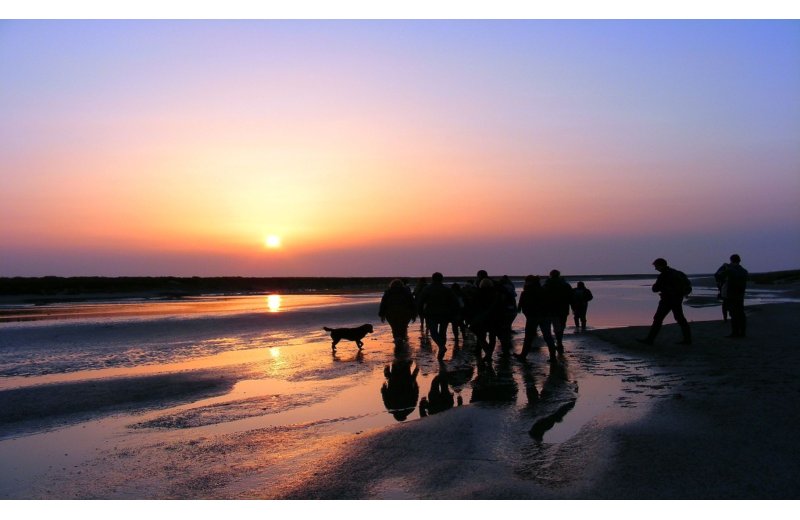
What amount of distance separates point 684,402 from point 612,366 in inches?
151

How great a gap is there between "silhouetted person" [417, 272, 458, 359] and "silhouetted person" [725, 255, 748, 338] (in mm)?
7030

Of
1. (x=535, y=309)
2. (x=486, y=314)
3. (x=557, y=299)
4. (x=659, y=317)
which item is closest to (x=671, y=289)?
(x=659, y=317)

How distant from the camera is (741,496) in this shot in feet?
16.7

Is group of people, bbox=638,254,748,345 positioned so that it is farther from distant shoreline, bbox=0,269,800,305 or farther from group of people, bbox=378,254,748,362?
distant shoreline, bbox=0,269,800,305

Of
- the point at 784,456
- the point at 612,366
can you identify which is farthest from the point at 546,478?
the point at 612,366

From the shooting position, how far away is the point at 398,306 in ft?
58.5

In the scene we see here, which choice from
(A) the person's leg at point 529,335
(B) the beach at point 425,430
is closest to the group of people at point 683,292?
(B) the beach at point 425,430

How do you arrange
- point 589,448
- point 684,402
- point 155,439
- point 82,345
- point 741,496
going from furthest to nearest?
point 82,345
point 684,402
point 155,439
point 589,448
point 741,496

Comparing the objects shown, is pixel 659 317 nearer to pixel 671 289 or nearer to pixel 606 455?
pixel 671 289

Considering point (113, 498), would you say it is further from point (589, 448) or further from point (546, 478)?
point (589, 448)

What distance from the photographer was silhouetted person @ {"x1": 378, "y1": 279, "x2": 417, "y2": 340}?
1772cm

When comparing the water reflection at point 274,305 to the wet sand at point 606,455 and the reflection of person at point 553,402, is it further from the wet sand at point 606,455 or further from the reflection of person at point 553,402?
the wet sand at point 606,455

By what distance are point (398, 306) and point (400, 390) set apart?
7010 millimetres

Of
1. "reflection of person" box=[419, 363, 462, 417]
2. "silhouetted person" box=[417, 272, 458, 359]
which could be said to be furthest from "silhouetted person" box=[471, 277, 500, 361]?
"reflection of person" box=[419, 363, 462, 417]
